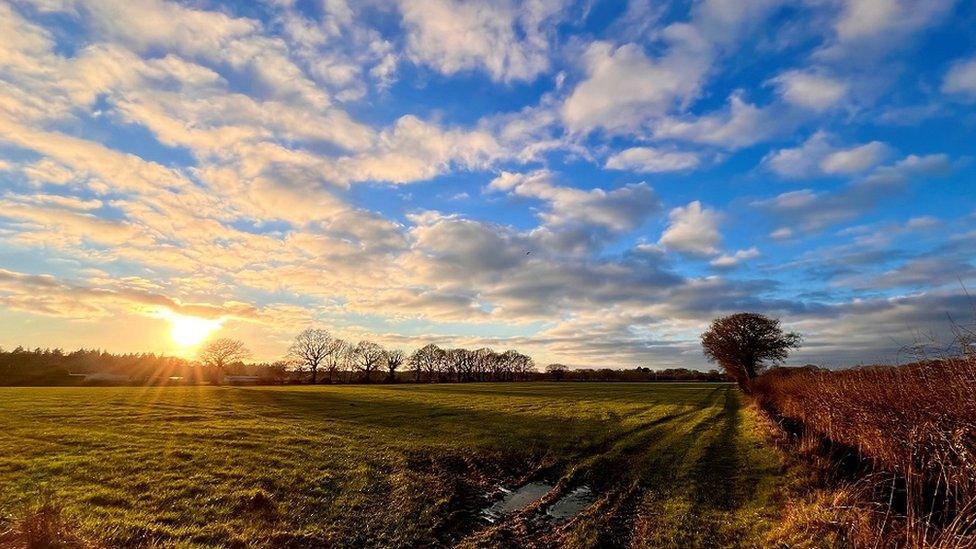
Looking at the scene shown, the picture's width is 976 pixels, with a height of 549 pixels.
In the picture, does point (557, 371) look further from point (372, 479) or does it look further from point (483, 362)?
point (372, 479)

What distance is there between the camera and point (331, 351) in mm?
151500

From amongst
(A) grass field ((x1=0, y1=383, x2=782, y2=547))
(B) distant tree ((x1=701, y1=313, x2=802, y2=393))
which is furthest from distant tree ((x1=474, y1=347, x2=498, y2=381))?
(A) grass field ((x1=0, y1=383, x2=782, y2=547))

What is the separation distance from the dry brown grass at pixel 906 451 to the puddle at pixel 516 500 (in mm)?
8265

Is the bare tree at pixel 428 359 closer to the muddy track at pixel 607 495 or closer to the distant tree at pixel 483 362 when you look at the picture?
the distant tree at pixel 483 362

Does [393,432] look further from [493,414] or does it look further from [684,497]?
[684,497]

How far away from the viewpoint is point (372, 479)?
17.0 metres

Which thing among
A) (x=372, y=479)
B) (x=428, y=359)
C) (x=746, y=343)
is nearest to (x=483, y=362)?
(x=428, y=359)

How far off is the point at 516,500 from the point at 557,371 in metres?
146

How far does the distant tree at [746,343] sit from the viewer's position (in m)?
91.0

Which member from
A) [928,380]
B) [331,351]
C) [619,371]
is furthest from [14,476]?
[619,371]

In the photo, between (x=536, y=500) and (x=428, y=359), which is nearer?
(x=536, y=500)

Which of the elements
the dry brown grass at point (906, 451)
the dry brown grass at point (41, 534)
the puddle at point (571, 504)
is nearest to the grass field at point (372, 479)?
the puddle at point (571, 504)

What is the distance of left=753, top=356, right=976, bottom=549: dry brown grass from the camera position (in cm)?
977

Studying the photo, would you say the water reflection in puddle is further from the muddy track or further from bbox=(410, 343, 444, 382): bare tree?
bbox=(410, 343, 444, 382): bare tree
